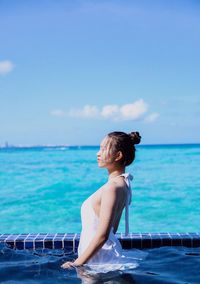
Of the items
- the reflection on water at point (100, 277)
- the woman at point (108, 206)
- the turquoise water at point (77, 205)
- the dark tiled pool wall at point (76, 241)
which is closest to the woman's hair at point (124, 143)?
the woman at point (108, 206)

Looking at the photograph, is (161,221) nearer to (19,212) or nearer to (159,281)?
(19,212)

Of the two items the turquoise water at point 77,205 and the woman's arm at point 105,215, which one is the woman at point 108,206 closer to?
the woman's arm at point 105,215

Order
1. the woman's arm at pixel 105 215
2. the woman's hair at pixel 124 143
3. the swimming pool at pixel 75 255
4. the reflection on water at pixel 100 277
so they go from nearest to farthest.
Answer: the woman's arm at pixel 105 215 → the woman's hair at pixel 124 143 → the reflection on water at pixel 100 277 → the swimming pool at pixel 75 255

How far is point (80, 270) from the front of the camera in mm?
2605

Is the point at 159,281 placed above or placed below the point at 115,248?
below

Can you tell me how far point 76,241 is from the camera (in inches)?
161

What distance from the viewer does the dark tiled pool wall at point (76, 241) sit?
4.09 metres

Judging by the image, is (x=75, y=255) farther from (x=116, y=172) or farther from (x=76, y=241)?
(x=116, y=172)

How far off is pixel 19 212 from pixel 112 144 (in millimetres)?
9254

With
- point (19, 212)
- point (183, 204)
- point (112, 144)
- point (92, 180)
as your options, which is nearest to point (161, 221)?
point (183, 204)

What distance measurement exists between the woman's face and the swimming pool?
73 centimetres

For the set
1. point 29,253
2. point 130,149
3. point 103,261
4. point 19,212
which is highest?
point 130,149

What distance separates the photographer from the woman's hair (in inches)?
98.7

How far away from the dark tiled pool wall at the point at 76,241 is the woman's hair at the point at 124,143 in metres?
1.77
